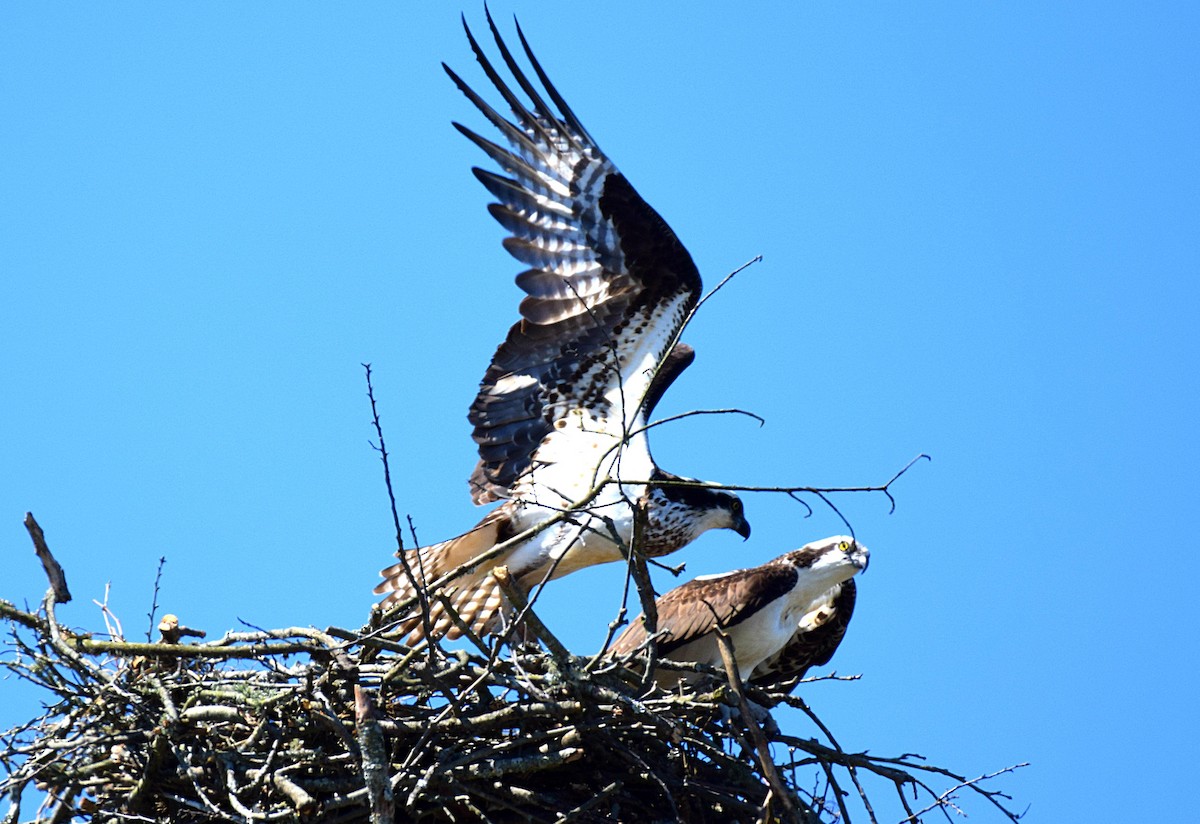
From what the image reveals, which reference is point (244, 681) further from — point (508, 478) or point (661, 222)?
point (661, 222)

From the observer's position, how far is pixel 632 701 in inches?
223

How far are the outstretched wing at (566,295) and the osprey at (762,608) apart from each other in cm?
95

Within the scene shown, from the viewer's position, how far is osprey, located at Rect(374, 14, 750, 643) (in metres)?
7.92

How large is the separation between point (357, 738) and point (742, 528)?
133 inches

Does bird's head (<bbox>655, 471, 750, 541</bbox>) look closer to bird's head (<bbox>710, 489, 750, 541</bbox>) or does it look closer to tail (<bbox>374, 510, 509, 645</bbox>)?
bird's head (<bbox>710, 489, 750, 541</bbox>)

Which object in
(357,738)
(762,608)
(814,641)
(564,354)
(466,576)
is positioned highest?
(564,354)

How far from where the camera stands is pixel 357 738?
5.31 meters

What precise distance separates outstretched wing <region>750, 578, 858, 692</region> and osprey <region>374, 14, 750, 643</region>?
78 cm

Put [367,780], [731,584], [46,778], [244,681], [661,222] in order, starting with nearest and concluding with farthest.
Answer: [367,780] → [46,778] → [244,681] → [731,584] → [661,222]

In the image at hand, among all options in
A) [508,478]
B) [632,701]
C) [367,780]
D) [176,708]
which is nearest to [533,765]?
[632,701]

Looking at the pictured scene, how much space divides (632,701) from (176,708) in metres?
1.55

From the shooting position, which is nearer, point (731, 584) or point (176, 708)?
point (176, 708)

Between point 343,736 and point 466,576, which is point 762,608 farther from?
point 343,736

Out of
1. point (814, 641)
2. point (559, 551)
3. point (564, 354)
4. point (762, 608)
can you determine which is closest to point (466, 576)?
point (559, 551)
